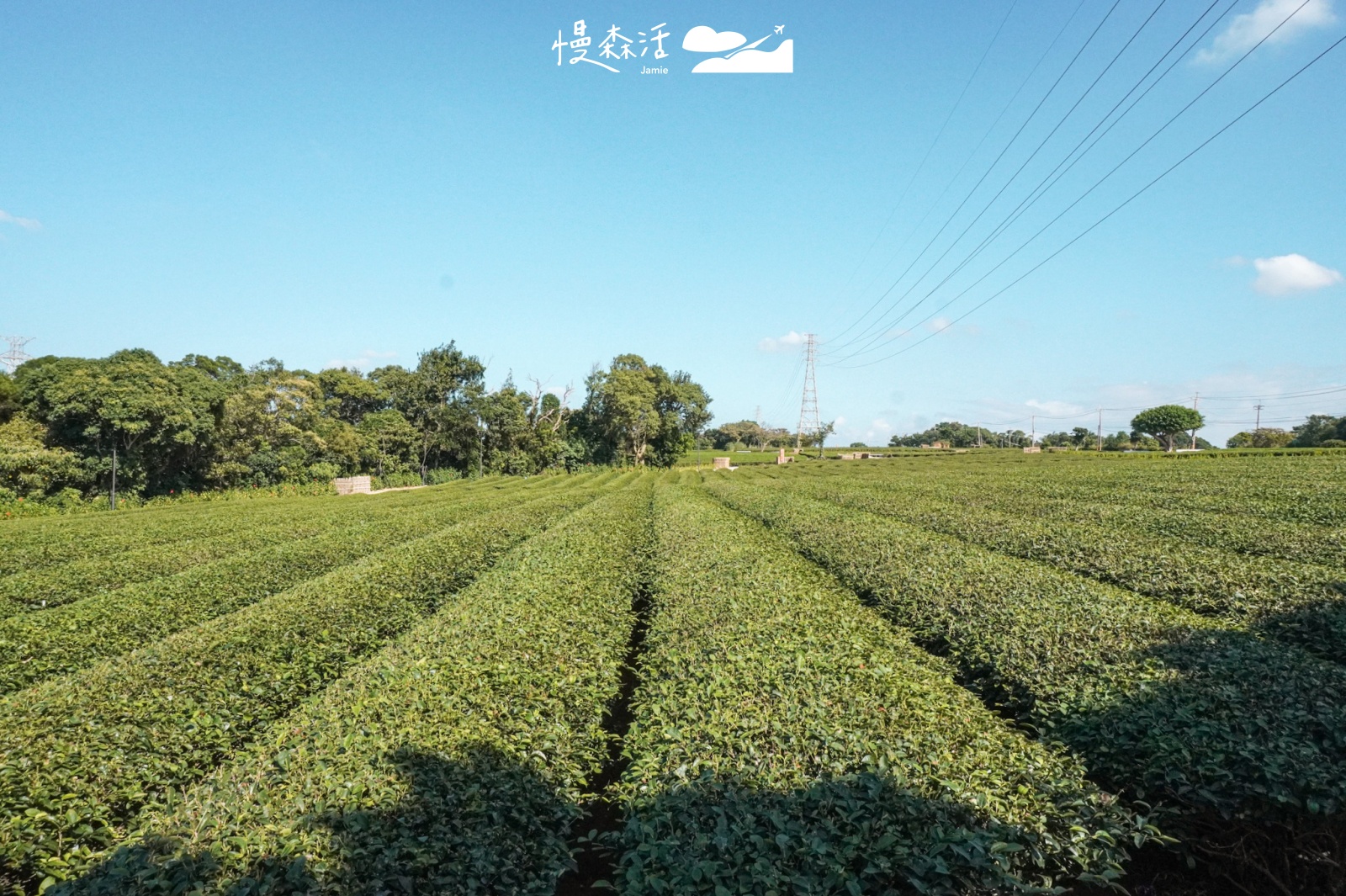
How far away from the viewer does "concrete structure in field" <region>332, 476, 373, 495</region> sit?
44.8 metres

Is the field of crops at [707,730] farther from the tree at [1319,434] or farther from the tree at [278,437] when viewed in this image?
the tree at [1319,434]

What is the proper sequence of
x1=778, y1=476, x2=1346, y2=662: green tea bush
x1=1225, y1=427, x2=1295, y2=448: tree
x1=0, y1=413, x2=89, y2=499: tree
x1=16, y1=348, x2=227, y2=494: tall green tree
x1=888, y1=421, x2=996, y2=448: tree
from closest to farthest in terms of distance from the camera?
x1=778, y1=476, x2=1346, y2=662: green tea bush
x1=0, y1=413, x2=89, y2=499: tree
x1=16, y1=348, x2=227, y2=494: tall green tree
x1=1225, y1=427, x2=1295, y2=448: tree
x1=888, y1=421, x2=996, y2=448: tree

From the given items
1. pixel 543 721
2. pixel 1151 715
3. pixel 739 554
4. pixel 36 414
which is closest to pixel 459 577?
pixel 739 554

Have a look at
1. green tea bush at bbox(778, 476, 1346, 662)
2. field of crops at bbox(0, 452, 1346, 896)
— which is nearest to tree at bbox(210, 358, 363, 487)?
field of crops at bbox(0, 452, 1346, 896)

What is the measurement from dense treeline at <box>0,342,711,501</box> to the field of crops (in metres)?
27.7

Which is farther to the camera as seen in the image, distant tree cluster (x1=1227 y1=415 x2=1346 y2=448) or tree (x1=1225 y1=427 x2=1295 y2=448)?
tree (x1=1225 y1=427 x2=1295 y2=448)

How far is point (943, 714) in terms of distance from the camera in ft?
18.1

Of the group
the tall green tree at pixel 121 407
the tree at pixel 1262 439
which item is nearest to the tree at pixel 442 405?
the tall green tree at pixel 121 407

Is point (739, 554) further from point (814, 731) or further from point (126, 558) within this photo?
point (126, 558)

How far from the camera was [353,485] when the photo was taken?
45312 mm

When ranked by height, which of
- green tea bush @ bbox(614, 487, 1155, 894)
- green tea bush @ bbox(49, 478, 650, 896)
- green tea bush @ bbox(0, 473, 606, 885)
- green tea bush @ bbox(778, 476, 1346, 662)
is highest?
green tea bush @ bbox(778, 476, 1346, 662)

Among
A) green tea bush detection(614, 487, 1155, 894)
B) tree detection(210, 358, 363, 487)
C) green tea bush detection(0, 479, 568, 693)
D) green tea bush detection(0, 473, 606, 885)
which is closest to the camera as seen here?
green tea bush detection(614, 487, 1155, 894)

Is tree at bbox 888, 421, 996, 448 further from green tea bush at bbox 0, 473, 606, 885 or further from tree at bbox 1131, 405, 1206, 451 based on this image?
green tea bush at bbox 0, 473, 606, 885

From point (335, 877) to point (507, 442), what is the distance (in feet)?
202
